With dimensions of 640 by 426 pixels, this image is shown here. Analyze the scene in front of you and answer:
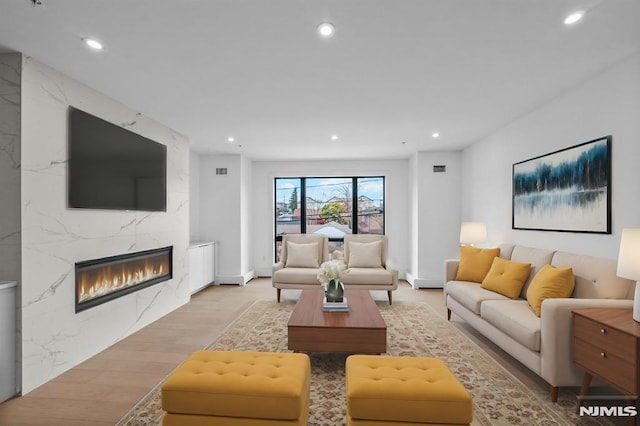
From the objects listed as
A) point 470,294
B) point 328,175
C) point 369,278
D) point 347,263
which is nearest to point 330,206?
point 328,175

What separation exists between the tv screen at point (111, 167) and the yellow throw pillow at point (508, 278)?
3.94m

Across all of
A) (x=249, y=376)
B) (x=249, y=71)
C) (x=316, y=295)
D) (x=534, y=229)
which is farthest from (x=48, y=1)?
(x=534, y=229)

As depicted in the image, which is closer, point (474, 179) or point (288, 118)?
point (288, 118)

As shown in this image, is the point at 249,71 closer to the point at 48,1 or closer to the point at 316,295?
the point at 48,1

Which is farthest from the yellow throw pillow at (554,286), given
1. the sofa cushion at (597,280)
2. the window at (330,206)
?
the window at (330,206)

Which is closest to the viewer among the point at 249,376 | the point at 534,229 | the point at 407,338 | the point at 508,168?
the point at 249,376

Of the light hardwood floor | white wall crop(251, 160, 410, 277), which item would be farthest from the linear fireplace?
white wall crop(251, 160, 410, 277)

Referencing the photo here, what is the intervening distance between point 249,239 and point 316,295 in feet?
10.9

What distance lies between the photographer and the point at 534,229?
3.71 m

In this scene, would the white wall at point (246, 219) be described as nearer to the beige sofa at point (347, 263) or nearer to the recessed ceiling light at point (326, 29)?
the beige sofa at point (347, 263)

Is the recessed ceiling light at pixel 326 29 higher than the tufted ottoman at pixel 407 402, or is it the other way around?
the recessed ceiling light at pixel 326 29

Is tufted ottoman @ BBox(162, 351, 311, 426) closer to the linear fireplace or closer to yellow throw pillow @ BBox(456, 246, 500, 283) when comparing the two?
the linear fireplace

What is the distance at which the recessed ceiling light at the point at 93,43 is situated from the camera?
226 centimetres

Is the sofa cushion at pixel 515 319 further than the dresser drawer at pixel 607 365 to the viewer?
Yes
